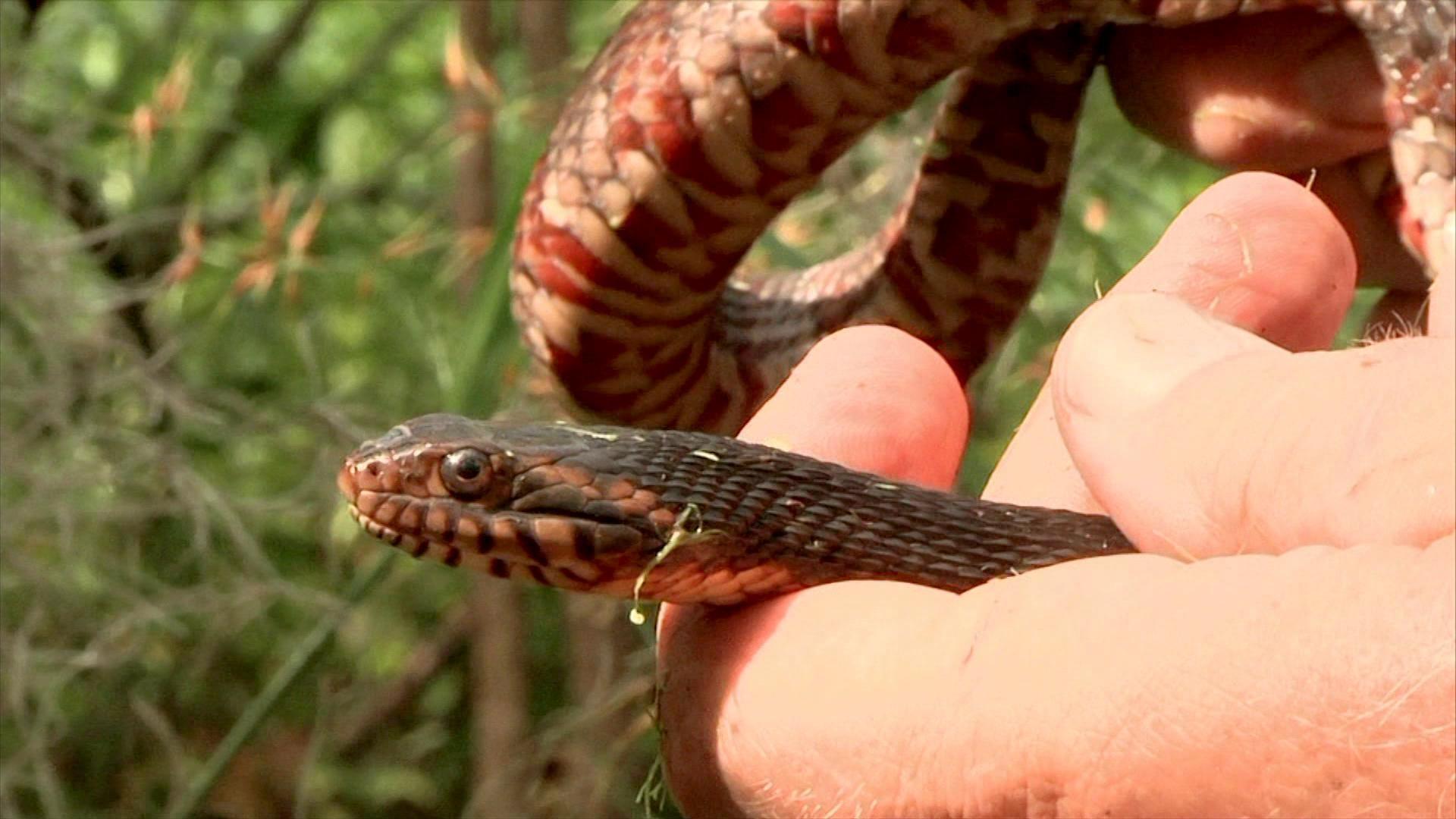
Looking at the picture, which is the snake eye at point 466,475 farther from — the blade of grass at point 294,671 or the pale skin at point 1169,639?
the blade of grass at point 294,671

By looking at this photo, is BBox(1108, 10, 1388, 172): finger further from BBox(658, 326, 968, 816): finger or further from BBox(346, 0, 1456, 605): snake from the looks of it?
BBox(658, 326, 968, 816): finger

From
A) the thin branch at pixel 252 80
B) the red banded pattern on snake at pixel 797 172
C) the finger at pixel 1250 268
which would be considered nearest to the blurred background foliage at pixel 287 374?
the thin branch at pixel 252 80

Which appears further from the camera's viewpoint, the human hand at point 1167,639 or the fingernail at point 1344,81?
the fingernail at point 1344,81

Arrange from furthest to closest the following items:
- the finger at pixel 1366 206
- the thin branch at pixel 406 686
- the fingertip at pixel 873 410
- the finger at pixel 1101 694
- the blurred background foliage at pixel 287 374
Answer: the thin branch at pixel 406 686 → the blurred background foliage at pixel 287 374 → the finger at pixel 1366 206 → the fingertip at pixel 873 410 → the finger at pixel 1101 694

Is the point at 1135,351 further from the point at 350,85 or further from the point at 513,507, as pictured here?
the point at 350,85

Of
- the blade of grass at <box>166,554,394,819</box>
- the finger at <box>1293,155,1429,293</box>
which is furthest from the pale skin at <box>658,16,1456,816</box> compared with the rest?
the blade of grass at <box>166,554,394,819</box>

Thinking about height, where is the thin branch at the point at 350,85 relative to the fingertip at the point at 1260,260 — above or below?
below
